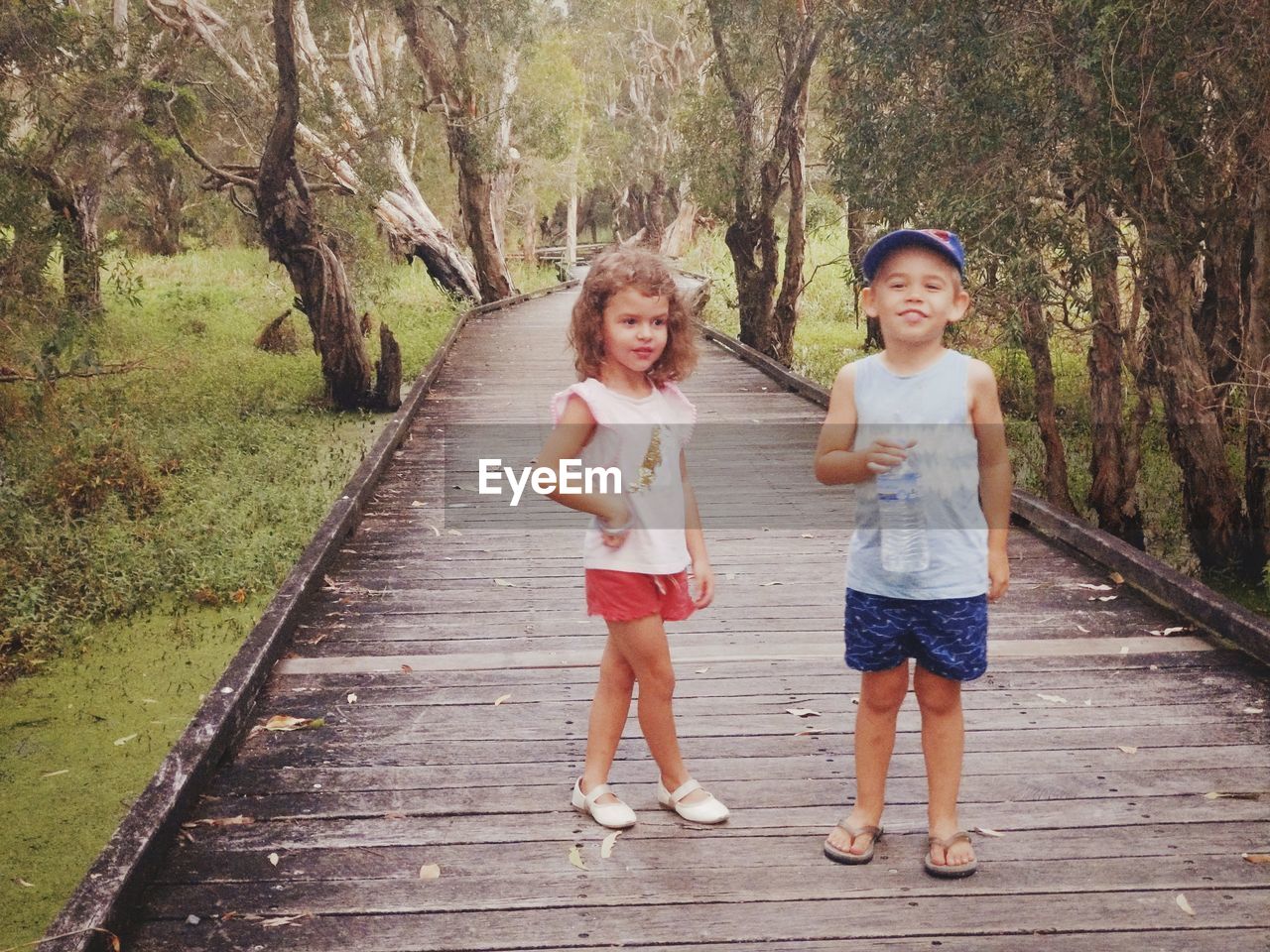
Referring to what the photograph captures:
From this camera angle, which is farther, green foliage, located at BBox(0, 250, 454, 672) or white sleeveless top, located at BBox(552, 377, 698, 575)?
green foliage, located at BBox(0, 250, 454, 672)

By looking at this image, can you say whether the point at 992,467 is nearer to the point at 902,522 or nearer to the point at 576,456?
the point at 902,522

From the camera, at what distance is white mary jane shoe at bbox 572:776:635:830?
3.30 meters

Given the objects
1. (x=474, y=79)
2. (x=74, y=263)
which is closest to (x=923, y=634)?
(x=74, y=263)

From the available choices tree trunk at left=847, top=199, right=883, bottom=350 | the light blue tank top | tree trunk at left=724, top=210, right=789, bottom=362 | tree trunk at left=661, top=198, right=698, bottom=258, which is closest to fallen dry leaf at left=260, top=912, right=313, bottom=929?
the light blue tank top

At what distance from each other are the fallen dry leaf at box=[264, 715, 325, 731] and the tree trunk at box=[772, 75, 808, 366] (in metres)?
11.9

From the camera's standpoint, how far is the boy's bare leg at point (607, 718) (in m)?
3.33

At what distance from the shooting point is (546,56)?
32.4 m

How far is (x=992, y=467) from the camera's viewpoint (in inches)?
116

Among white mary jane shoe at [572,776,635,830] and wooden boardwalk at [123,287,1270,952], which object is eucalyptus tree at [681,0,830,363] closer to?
wooden boardwalk at [123,287,1270,952]

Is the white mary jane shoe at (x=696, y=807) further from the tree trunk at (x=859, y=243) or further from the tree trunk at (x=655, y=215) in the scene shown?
the tree trunk at (x=655, y=215)

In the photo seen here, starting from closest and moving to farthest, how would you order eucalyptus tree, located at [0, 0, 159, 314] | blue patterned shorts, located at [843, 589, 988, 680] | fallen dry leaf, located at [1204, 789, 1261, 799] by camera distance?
blue patterned shorts, located at [843, 589, 988, 680], fallen dry leaf, located at [1204, 789, 1261, 799], eucalyptus tree, located at [0, 0, 159, 314]

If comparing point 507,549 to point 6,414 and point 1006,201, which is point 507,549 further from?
point 6,414

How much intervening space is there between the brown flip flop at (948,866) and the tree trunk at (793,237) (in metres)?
12.6

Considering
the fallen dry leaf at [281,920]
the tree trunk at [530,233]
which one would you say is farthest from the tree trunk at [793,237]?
the tree trunk at [530,233]
